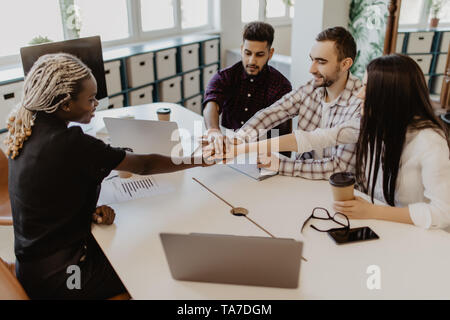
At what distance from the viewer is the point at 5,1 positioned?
3061mm

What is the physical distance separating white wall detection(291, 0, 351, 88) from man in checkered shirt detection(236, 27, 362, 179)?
1.51 meters

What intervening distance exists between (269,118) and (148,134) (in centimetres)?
69

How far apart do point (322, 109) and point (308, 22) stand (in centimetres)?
172

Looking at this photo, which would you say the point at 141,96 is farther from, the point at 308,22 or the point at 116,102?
the point at 308,22

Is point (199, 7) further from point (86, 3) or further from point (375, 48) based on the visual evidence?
point (375, 48)

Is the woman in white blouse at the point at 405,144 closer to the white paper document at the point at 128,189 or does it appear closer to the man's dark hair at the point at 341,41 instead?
the man's dark hair at the point at 341,41

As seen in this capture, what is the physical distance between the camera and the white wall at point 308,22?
3.25 metres

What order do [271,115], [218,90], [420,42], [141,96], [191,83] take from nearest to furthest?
[271,115] < [218,90] < [420,42] < [141,96] < [191,83]

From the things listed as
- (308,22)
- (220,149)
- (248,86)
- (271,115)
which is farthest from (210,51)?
(220,149)

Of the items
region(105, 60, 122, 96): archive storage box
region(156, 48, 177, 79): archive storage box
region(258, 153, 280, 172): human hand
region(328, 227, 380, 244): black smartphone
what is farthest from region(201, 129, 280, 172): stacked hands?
region(156, 48, 177, 79): archive storage box

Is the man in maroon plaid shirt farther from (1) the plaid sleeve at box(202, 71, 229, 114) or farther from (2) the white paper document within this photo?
(2) the white paper document

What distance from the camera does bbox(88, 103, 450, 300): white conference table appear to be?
1060 millimetres

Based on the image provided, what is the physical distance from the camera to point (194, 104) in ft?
14.6

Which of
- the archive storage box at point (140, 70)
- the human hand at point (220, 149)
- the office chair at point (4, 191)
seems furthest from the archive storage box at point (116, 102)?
the human hand at point (220, 149)
